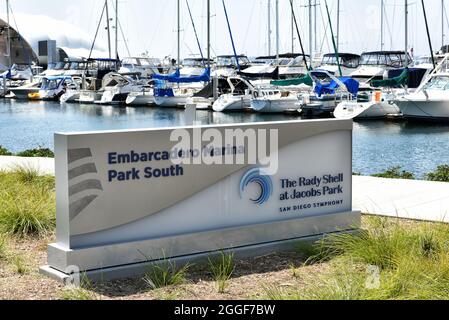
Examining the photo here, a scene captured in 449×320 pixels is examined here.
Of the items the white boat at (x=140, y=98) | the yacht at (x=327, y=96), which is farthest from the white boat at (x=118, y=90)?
the yacht at (x=327, y=96)

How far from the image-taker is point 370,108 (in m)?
45.5

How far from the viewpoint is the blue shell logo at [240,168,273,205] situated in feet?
27.1

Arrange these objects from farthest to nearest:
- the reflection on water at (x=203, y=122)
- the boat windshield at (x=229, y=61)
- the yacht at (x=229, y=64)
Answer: the boat windshield at (x=229, y=61), the yacht at (x=229, y=64), the reflection on water at (x=203, y=122)

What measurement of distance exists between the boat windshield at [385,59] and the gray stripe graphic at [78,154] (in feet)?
202

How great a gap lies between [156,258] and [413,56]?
6546cm

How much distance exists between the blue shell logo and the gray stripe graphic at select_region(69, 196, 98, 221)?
1634 millimetres

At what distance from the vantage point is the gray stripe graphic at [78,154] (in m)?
7.14

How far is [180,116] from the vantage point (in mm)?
55812

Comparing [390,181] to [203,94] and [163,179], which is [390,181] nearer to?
[163,179]

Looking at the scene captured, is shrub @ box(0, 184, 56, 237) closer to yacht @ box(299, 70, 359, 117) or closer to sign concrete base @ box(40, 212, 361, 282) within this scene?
sign concrete base @ box(40, 212, 361, 282)

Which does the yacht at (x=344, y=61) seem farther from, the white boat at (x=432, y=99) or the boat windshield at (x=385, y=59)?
the white boat at (x=432, y=99)

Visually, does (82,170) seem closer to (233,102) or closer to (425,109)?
(425,109)
